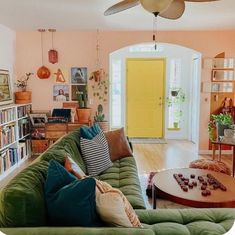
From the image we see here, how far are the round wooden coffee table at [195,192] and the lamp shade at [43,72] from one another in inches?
128

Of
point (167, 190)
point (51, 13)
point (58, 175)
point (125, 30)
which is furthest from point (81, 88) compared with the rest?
point (58, 175)

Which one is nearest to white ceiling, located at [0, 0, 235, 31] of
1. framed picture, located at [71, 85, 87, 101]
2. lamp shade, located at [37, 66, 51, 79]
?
lamp shade, located at [37, 66, 51, 79]

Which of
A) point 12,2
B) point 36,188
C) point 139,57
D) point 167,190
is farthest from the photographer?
point 139,57

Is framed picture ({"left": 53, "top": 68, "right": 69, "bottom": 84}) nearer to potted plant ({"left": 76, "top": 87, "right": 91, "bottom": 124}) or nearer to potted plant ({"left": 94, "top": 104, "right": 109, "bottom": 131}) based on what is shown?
potted plant ({"left": 76, "top": 87, "right": 91, "bottom": 124})

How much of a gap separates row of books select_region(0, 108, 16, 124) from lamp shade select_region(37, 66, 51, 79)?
3.26 ft

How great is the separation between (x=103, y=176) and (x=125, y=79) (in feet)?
14.6

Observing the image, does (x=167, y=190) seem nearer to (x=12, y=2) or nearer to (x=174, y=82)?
(x=12, y=2)

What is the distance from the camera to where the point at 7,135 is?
4.24 m

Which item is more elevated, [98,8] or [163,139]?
[98,8]

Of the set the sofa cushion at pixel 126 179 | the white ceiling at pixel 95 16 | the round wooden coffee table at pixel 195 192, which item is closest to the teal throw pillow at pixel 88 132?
the sofa cushion at pixel 126 179

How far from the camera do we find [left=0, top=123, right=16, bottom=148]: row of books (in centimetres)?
405

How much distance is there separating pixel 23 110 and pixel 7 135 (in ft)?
2.59

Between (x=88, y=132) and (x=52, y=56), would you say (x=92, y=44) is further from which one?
(x=88, y=132)

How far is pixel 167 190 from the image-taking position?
7.80 ft
